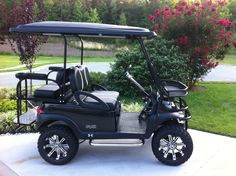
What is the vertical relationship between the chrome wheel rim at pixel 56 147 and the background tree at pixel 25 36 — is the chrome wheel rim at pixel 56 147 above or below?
below

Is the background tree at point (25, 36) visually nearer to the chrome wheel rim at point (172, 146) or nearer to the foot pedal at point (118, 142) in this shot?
the foot pedal at point (118, 142)

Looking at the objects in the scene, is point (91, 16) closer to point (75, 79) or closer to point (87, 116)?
point (75, 79)

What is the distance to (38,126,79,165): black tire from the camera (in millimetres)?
4410

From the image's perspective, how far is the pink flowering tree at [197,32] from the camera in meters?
9.17

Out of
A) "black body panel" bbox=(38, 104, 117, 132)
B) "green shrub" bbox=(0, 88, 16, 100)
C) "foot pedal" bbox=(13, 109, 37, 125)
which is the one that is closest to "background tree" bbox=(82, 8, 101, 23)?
"green shrub" bbox=(0, 88, 16, 100)

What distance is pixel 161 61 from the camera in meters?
8.60

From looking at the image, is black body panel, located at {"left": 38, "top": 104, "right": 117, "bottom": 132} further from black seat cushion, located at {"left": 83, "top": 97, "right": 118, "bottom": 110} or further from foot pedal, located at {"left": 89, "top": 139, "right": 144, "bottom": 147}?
foot pedal, located at {"left": 89, "top": 139, "right": 144, "bottom": 147}

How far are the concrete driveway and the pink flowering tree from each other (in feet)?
14.0

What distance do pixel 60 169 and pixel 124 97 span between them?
435 centimetres

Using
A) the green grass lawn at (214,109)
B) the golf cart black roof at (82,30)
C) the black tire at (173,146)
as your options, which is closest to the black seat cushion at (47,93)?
the golf cart black roof at (82,30)

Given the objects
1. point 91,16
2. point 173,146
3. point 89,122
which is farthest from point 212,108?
point 91,16

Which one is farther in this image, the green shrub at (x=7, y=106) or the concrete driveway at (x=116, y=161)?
the green shrub at (x=7, y=106)

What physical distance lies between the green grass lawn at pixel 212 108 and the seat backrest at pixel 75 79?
1751 mm

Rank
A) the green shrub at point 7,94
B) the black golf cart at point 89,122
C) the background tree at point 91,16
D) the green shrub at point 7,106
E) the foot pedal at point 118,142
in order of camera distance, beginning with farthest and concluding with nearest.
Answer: the background tree at point 91,16 < the green shrub at point 7,94 < the green shrub at point 7,106 < the foot pedal at point 118,142 < the black golf cart at point 89,122
